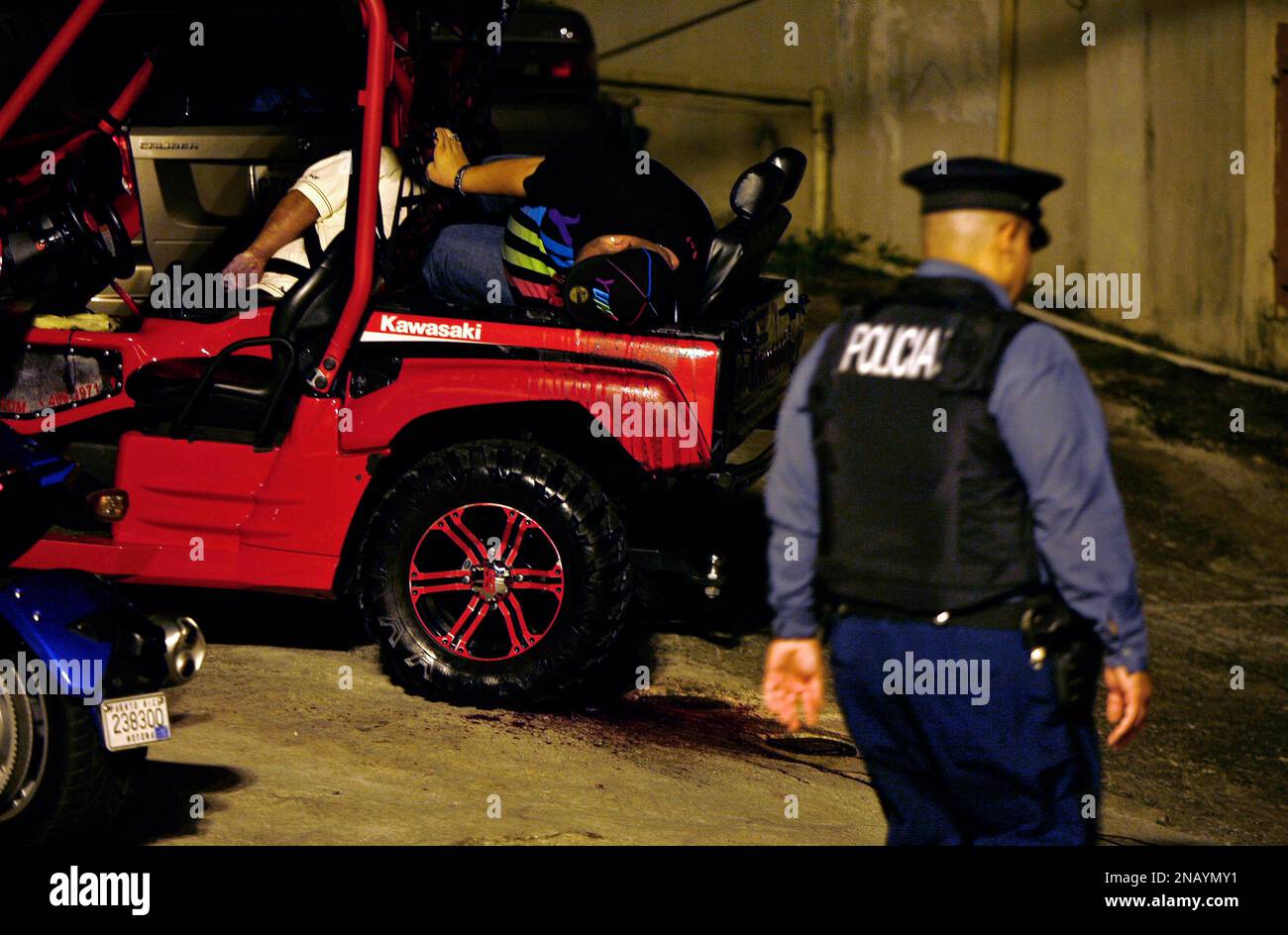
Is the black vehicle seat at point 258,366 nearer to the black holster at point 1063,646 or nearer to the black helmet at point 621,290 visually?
the black helmet at point 621,290

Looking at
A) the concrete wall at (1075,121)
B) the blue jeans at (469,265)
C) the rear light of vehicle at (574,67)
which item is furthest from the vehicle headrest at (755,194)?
the rear light of vehicle at (574,67)

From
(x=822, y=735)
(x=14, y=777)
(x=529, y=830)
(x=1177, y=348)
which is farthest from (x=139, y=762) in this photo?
(x=1177, y=348)

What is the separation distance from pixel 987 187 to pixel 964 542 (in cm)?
69

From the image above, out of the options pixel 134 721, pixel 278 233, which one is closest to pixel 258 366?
pixel 278 233

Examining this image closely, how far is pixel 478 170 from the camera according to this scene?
617 cm

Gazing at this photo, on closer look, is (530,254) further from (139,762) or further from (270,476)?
(139,762)

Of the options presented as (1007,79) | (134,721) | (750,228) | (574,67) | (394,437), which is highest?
(574,67)

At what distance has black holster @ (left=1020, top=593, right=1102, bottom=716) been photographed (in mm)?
3469

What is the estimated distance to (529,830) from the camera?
4918 mm

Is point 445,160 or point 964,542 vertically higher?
point 445,160

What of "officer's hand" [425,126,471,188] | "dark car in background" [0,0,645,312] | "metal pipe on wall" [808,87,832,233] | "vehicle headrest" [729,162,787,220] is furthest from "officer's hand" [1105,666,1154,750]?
"metal pipe on wall" [808,87,832,233]

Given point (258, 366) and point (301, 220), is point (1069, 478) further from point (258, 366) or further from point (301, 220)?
point (301, 220)

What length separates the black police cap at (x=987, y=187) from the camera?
3.52 metres

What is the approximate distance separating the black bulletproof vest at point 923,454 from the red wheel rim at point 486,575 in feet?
7.68
